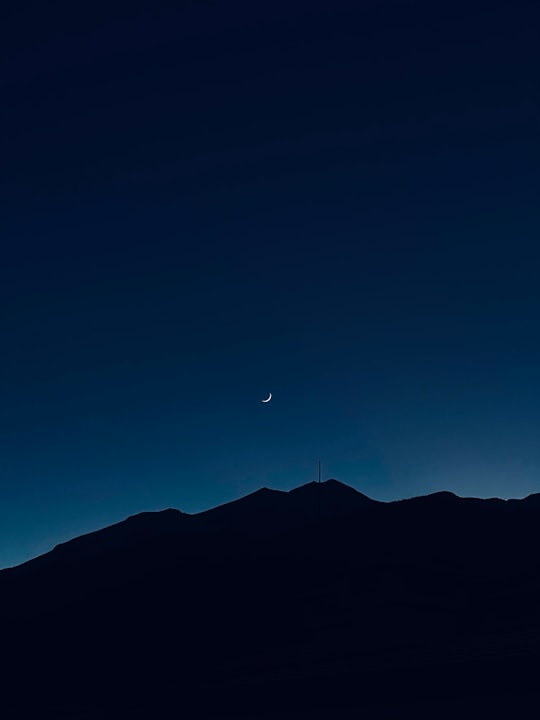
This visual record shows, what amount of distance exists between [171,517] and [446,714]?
10837cm

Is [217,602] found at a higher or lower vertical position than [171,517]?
lower

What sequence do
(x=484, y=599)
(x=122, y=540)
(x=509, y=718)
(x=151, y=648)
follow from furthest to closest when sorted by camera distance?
(x=122, y=540)
(x=151, y=648)
(x=484, y=599)
(x=509, y=718)

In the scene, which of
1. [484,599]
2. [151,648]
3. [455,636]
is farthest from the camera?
[151,648]

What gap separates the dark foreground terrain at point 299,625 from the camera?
29859 millimetres

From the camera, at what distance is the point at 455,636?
3472cm

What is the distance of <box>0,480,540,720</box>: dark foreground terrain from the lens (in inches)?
1176

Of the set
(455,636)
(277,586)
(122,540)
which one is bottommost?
(455,636)

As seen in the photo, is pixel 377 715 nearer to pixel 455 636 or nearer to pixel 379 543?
pixel 455 636

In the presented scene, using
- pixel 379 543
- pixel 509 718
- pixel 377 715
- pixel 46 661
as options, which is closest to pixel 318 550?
pixel 379 543

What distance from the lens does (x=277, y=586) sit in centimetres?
5078

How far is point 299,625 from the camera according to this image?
42.8 metres

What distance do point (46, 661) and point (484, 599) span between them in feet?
98.1

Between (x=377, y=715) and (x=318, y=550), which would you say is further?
(x=318, y=550)

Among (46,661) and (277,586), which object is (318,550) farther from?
(46,661)
